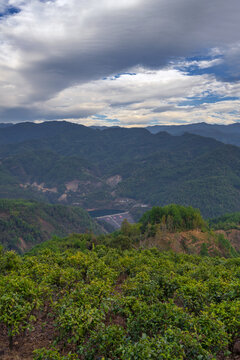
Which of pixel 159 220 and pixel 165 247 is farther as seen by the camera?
pixel 159 220

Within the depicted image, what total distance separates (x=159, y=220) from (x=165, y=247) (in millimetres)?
22744

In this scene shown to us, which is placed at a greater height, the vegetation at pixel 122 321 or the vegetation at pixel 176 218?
the vegetation at pixel 122 321

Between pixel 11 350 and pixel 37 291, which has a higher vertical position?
pixel 37 291

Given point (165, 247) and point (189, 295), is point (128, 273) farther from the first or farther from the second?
point (165, 247)

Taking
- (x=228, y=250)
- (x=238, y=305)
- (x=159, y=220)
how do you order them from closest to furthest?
(x=238, y=305), (x=228, y=250), (x=159, y=220)

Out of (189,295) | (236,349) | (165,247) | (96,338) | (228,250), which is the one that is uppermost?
(96,338)

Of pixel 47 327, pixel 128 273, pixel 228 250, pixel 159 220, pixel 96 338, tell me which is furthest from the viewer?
pixel 159 220

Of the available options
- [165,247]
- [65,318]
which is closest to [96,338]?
[65,318]

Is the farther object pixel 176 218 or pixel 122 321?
pixel 176 218

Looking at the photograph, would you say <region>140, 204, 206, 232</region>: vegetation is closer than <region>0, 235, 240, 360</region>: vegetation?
No

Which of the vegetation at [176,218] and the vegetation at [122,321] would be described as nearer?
the vegetation at [122,321]

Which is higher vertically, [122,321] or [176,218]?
[122,321]

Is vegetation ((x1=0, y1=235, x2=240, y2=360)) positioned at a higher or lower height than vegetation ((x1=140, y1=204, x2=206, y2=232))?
higher

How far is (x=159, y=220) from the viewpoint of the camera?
10450 cm
